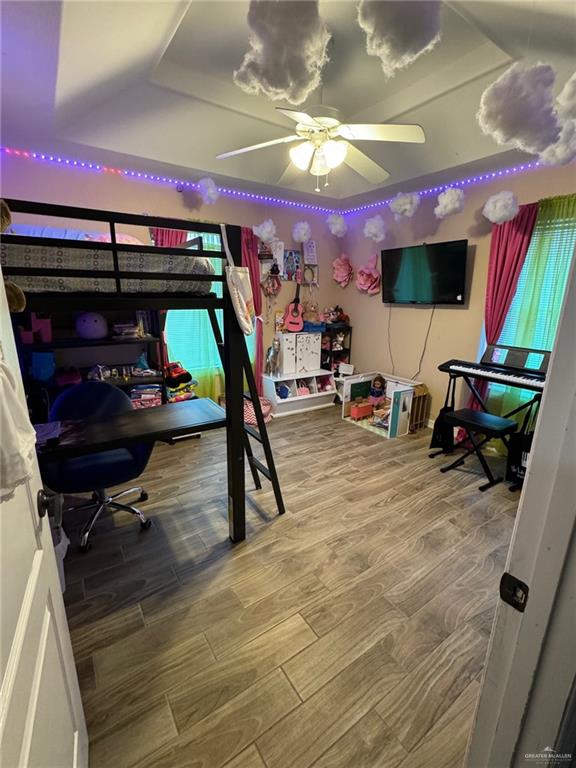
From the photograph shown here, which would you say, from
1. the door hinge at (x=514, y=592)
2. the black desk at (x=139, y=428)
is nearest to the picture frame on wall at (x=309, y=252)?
the black desk at (x=139, y=428)

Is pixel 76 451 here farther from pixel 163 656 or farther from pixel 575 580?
pixel 575 580

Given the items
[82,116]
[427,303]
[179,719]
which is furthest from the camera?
[427,303]

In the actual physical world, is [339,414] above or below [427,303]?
below

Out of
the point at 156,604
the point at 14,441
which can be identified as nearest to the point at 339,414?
the point at 156,604

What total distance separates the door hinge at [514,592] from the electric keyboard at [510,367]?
2.44m

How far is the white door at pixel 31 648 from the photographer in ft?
1.86

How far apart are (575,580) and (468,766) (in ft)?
1.83

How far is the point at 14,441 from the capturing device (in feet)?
1.78

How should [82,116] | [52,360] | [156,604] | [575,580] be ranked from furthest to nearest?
[52,360], [82,116], [156,604], [575,580]

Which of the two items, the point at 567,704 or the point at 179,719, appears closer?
the point at 567,704

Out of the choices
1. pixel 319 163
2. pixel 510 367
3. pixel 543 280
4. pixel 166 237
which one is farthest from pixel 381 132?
pixel 166 237

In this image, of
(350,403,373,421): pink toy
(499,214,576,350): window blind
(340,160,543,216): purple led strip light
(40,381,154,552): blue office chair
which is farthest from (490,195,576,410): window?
(40,381,154,552): blue office chair

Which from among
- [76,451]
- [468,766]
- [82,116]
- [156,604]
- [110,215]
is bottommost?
[156,604]

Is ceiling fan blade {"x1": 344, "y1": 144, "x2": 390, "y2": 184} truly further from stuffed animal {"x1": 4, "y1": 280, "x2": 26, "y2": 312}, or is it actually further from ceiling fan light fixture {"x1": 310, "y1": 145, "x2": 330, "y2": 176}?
stuffed animal {"x1": 4, "y1": 280, "x2": 26, "y2": 312}
